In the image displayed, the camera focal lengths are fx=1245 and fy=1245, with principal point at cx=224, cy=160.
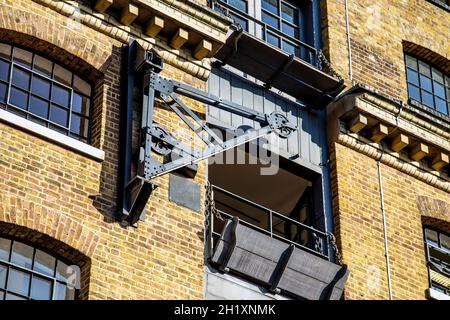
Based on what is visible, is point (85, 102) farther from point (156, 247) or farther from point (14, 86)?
point (156, 247)

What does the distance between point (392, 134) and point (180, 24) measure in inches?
177

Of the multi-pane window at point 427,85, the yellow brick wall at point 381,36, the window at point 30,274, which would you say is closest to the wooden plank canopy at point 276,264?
the window at point 30,274

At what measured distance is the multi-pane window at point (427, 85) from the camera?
76.6ft

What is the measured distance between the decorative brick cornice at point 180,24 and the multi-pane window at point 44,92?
0.90 meters

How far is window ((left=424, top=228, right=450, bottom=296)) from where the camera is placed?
2097 centimetres

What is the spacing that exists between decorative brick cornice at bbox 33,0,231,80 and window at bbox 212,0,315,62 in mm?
1371

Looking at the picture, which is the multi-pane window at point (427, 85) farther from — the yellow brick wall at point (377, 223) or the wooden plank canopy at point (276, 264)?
the wooden plank canopy at point (276, 264)

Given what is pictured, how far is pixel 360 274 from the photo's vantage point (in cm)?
1962

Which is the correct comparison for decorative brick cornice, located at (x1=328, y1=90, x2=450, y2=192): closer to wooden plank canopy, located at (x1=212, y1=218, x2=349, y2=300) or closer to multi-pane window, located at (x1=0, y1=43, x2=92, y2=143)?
wooden plank canopy, located at (x1=212, y1=218, x2=349, y2=300)

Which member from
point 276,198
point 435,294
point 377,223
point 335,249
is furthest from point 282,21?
point 435,294
